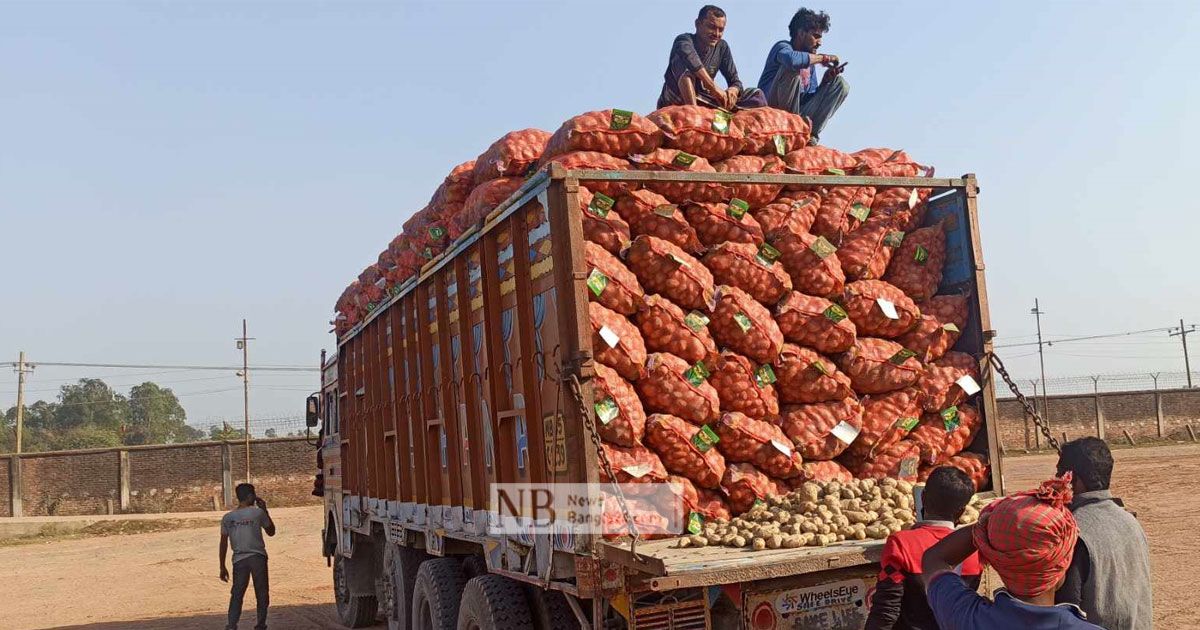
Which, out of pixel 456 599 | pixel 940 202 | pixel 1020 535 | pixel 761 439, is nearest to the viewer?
pixel 1020 535

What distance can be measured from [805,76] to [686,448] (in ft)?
11.4

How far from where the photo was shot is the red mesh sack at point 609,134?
490cm

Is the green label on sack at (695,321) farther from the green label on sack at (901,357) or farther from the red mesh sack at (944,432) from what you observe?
the red mesh sack at (944,432)

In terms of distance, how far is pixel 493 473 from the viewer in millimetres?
5199

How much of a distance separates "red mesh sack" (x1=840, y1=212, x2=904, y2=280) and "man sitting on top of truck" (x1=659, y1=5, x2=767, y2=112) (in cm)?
142

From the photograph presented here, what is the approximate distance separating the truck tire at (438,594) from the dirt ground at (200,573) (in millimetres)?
4433

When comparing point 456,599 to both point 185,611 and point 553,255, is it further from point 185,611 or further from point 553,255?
point 185,611

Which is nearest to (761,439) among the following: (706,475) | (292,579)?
(706,475)

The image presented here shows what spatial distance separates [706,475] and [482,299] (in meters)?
1.54

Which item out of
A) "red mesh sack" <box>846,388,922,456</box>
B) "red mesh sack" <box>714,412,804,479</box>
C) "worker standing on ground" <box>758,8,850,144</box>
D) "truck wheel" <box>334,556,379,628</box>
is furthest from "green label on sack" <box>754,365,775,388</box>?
"truck wheel" <box>334,556,379,628</box>

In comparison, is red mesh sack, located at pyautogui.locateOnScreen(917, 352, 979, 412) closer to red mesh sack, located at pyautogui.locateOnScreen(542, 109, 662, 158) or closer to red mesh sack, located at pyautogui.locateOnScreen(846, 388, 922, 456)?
red mesh sack, located at pyautogui.locateOnScreen(846, 388, 922, 456)

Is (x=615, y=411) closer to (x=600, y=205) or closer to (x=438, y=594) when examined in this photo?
(x=600, y=205)

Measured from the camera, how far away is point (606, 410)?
4.33 metres

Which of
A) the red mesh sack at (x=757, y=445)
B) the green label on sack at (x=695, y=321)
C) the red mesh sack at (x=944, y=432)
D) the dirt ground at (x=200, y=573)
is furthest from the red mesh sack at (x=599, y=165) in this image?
the dirt ground at (x=200, y=573)
